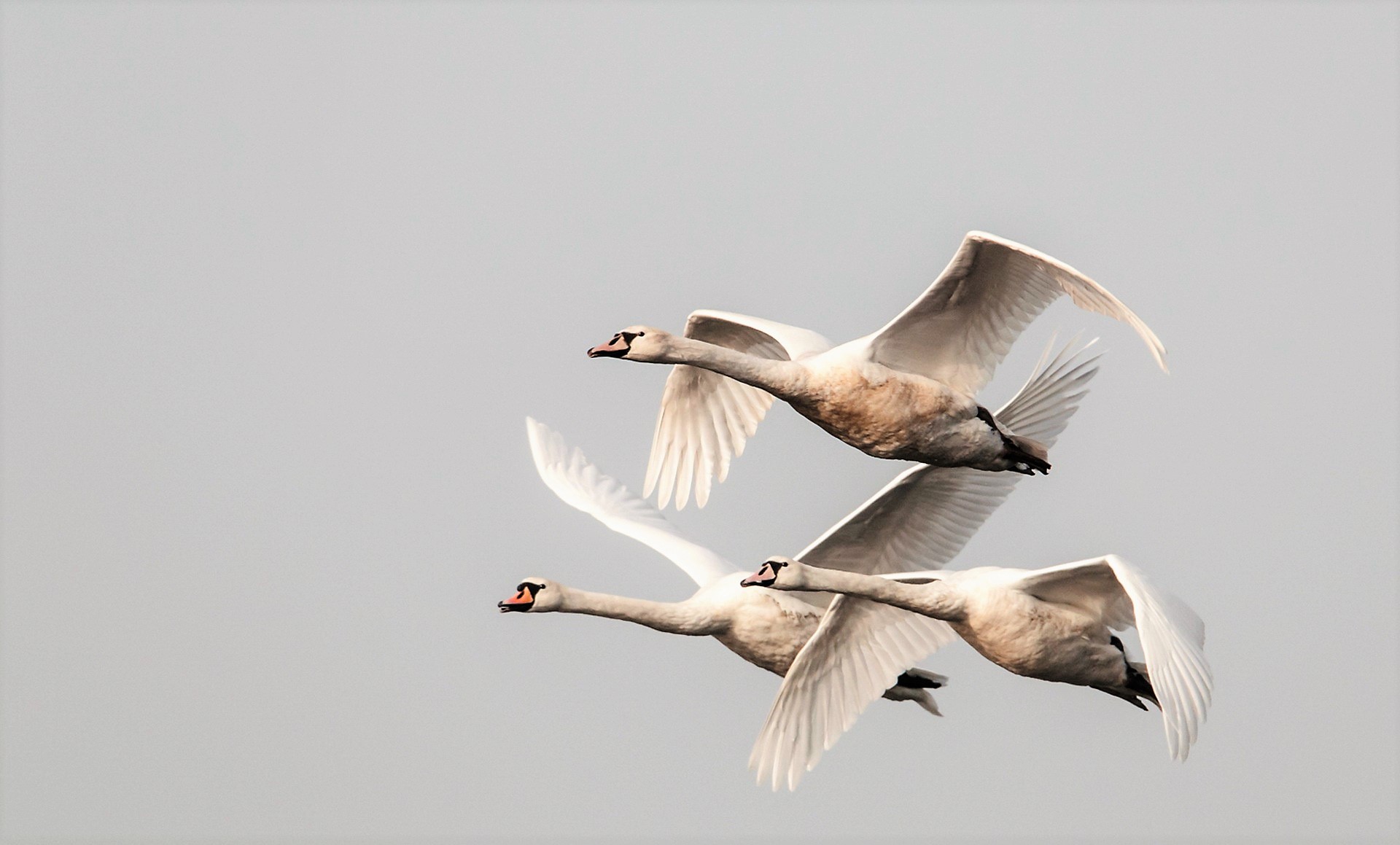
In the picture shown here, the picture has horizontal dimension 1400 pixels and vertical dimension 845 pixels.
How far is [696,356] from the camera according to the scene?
22.0m

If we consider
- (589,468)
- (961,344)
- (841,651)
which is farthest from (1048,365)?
(589,468)

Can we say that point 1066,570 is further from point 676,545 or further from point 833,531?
point 676,545

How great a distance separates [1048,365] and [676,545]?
13.3 feet

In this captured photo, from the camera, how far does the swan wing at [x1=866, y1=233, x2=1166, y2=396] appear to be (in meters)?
21.8

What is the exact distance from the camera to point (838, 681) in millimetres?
23125

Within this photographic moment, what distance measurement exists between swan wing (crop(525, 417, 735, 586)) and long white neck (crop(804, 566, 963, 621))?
315cm

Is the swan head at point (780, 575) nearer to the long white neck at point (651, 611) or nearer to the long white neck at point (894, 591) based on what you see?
the long white neck at point (894, 591)

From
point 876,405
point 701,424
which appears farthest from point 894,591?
point 701,424

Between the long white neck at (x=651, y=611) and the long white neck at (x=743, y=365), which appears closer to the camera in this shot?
the long white neck at (x=743, y=365)

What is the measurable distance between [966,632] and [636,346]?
3.45m

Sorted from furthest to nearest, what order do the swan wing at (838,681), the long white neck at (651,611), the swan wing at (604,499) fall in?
the swan wing at (604,499) → the long white neck at (651,611) → the swan wing at (838,681)

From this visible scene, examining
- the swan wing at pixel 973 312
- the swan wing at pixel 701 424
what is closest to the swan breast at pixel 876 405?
the swan wing at pixel 973 312

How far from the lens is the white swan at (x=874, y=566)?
23.5 m

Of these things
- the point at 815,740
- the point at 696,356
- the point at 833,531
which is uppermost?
the point at 696,356
